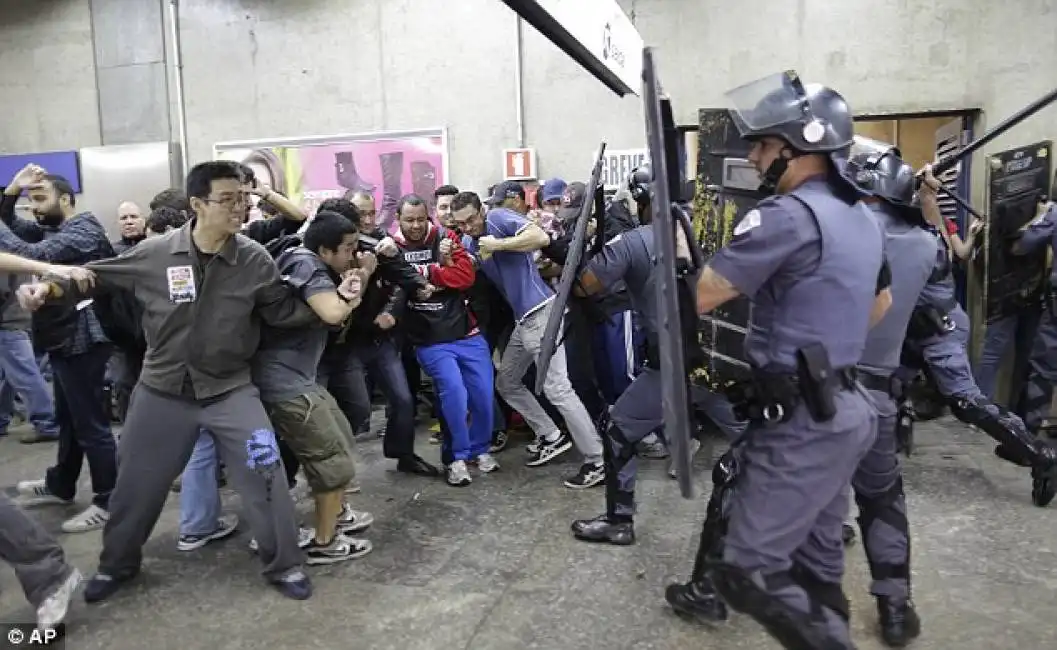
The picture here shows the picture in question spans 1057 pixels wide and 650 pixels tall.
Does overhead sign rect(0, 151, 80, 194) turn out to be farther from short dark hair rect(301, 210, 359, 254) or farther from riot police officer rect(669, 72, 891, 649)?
riot police officer rect(669, 72, 891, 649)

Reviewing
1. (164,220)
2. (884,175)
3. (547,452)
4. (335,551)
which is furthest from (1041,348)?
(164,220)

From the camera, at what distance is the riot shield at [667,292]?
6.80 ft

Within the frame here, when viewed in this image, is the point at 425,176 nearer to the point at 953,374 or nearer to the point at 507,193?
the point at 507,193

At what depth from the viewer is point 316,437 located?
136 inches

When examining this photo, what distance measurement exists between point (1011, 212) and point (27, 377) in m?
6.66

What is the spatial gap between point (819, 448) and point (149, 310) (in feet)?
8.13

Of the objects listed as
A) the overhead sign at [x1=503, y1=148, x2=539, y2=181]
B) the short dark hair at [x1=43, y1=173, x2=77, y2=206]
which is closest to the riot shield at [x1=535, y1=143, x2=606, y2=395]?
the short dark hair at [x1=43, y1=173, x2=77, y2=206]

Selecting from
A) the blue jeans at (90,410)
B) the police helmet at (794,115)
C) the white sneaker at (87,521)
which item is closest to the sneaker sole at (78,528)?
the white sneaker at (87,521)

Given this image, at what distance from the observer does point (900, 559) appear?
286 cm

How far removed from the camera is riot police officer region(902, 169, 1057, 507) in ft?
13.3

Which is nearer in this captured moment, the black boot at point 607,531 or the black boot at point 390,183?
the black boot at point 607,531

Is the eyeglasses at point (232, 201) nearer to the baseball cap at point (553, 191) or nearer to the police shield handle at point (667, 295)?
the police shield handle at point (667, 295)

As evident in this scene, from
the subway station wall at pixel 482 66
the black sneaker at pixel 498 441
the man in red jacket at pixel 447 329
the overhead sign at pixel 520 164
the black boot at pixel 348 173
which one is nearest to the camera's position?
the man in red jacket at pixel 447 329

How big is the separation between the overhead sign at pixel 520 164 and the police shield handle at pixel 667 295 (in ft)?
16.8
